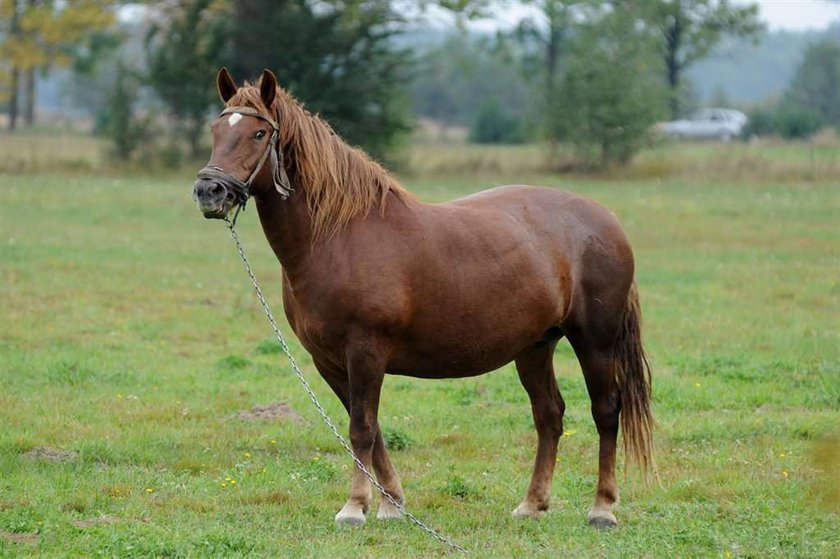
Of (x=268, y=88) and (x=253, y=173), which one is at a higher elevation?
(x=268, y=88)

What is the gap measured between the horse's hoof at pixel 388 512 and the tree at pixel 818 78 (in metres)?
69.3

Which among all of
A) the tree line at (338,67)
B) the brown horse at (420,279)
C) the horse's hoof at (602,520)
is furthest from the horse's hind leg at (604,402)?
the tree line at (338,67)

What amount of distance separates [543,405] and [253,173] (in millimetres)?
2528

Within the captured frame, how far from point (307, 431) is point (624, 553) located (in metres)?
3.45

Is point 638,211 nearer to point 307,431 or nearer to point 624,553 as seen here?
point 307,431

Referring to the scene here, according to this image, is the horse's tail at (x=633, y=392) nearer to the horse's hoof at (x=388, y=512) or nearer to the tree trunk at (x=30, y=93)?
the horse's hoof at (x=388, y=512)

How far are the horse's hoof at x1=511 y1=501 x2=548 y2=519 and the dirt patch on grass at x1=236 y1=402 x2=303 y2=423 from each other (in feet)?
9.13

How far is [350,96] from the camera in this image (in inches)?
1436

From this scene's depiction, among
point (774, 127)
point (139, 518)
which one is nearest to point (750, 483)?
point (139, 518)

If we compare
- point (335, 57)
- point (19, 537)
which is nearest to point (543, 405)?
point (19, 537)

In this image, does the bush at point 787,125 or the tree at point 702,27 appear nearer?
the bush at point 787,125

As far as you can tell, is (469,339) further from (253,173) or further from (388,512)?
(253,173)

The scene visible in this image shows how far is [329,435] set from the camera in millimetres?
8992

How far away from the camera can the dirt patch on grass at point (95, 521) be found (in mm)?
6520
